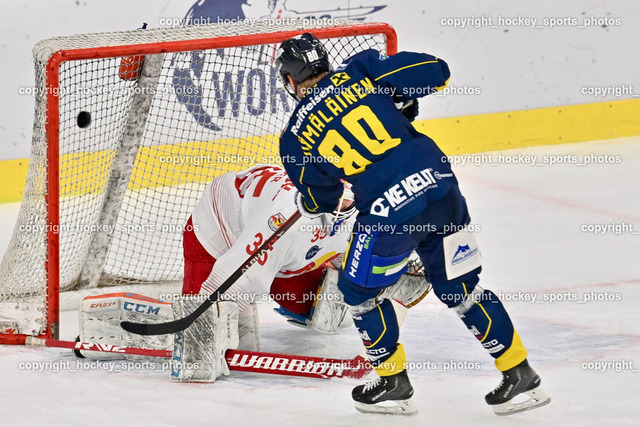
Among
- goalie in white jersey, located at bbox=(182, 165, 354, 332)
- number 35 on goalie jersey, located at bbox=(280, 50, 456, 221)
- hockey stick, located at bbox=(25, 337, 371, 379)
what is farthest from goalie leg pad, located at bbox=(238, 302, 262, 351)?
number 35 on goalie jersey, located at bbox=(280, 50, 456, 221)

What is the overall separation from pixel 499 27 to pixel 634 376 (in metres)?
4.31

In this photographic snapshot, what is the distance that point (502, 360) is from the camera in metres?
3.04

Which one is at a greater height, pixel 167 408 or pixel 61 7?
pixel 61 7

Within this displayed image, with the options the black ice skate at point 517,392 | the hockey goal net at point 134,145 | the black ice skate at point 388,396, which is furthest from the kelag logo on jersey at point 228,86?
the black ice skate at point 517,392

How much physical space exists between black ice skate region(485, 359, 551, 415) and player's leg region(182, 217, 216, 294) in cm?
142

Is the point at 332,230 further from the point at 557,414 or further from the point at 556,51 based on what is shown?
the point at 556,51

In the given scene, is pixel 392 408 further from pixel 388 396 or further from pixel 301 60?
pixel 301 60

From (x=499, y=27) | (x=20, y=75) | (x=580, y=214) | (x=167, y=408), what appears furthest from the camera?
(x=499, y=27)

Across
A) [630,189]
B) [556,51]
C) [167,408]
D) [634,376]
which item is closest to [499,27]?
[556,51]

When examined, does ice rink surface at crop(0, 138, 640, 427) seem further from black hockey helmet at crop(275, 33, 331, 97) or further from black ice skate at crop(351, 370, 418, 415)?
black hockey helmet at crop(275, 33, 331, 97)

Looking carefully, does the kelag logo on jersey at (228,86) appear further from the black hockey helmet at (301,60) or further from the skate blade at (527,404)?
the skate blade at (527,404)

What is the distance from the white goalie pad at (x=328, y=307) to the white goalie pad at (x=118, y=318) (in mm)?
562

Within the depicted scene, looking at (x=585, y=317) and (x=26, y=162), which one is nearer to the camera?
(x=585, y=317)

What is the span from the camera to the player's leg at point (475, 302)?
300 centimetres
